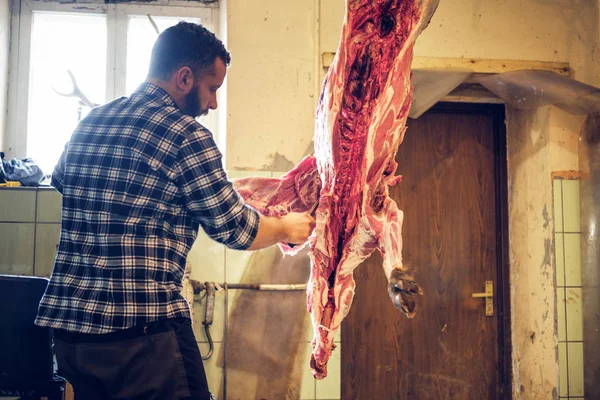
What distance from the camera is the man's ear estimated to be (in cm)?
163

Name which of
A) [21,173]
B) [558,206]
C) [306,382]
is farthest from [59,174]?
[558,206]

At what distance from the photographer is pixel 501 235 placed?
3.51 meters

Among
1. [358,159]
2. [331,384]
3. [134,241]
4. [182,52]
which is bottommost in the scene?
[331,384]

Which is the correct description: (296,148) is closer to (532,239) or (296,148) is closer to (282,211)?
(282,211)

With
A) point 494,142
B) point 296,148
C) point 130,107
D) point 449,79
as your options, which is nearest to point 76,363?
point 130,107

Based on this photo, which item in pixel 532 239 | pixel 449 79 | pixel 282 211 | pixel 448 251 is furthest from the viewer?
pixel 448 251

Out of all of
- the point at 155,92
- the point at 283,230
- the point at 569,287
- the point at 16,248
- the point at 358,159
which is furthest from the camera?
the point at 569,287

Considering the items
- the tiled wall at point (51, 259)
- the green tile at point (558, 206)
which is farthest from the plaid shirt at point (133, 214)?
the green tile at point (558, 206)

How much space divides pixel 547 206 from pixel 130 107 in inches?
100

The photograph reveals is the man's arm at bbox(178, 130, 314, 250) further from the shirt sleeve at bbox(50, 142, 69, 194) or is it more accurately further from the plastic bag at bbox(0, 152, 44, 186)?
the plastic bag at bbox(0, 152, 44, 186)

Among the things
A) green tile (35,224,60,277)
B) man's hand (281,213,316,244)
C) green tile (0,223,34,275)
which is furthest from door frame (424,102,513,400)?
green tile (0,223,34,275)

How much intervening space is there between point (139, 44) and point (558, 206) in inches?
109

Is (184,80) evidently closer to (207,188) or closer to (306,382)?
(207,188)

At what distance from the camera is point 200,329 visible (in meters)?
2.87
